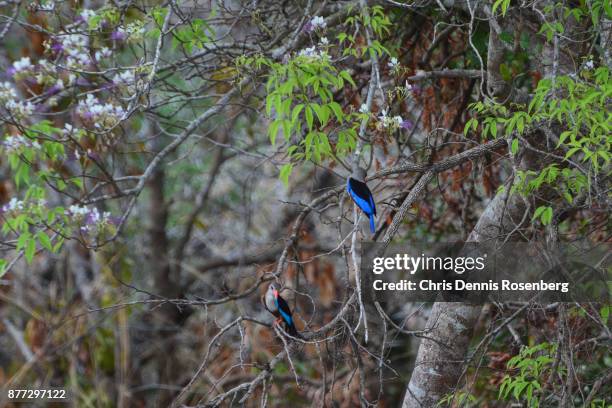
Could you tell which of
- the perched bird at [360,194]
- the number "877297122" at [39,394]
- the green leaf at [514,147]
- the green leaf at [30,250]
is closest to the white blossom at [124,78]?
the green leaf at [30,250]

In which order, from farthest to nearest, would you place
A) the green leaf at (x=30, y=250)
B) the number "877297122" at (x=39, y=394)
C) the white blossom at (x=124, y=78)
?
the number "877297122" at (x=39, y=394) → the white blossom at (x=124, y=78) → the green leaf at (x=30, y=250)

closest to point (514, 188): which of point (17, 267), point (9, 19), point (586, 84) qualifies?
point (586, 84)

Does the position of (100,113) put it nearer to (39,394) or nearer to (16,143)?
(16,143)

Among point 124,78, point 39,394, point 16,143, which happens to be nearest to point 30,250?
point 16,143

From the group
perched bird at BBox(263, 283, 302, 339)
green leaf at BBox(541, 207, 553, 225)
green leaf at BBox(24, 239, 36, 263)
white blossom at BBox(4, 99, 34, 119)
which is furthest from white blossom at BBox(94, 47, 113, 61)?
green leaf at BBox(541, 207, 553, 225)

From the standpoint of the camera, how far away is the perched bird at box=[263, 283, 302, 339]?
351cm

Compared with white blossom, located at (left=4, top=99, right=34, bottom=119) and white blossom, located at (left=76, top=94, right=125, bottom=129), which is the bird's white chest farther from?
white blossom, located at (left=4, top=99, right=34, bottom=119)

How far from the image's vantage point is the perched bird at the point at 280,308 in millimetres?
3512

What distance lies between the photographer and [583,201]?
12.1 ft

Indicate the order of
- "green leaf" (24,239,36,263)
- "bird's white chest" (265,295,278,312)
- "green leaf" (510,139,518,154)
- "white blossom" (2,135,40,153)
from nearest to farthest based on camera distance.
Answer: "green leaf" (510,139,518,154), "bird's white chest" (265,295,278,312), "green leaf" (24,239,36,263), "white blossom" (2,135,40,153)

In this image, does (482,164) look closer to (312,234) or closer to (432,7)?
(432,7)

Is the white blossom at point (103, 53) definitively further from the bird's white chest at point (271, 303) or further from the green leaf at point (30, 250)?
the bird's white chest at point (271, 303)

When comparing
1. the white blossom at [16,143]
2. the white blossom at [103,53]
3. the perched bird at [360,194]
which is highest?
the white blossom at [103,53]

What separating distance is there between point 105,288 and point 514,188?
16.1 ft
